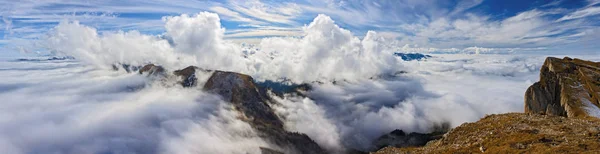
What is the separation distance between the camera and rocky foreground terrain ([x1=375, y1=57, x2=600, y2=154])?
156ft

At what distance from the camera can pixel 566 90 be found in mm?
113250

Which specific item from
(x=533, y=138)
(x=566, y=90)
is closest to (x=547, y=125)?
(x=533, y=138)

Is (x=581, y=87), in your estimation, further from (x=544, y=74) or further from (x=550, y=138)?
(x=550, y=138)

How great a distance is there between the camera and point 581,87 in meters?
116

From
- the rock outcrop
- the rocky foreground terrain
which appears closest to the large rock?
the rocky foreground terrain

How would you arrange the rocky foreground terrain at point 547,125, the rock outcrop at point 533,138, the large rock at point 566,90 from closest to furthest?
the rock outcrop at point 533,138 → the rocky foreground terrain at point 547,125 → the large rock at point 566,90

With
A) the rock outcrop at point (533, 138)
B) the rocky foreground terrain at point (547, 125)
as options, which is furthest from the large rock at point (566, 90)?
the rock outcrop at point (533, 138)

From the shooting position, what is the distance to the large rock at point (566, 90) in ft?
332

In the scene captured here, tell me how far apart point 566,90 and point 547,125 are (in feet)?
234

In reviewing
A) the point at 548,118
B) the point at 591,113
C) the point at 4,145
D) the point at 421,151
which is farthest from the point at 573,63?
the point at 4,145

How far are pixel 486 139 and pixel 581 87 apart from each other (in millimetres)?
89679

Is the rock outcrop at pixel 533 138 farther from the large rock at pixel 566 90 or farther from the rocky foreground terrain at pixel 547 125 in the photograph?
the large rock at pixel 566 90

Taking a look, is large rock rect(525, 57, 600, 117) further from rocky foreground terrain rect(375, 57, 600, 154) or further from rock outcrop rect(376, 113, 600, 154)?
rock outcrop rect(376, 113, 600, 154)

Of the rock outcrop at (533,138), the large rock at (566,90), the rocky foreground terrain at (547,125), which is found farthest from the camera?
the large rock at (566,90)
